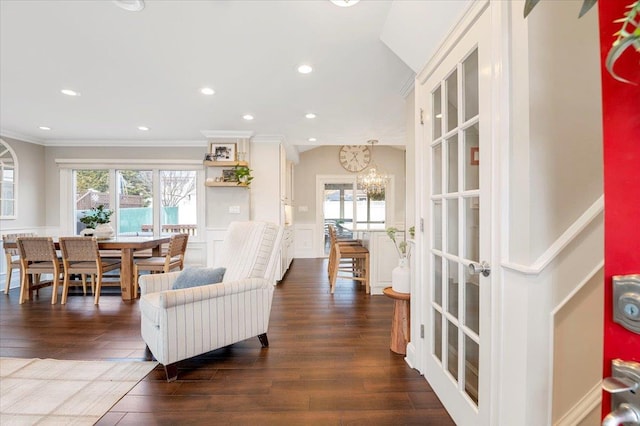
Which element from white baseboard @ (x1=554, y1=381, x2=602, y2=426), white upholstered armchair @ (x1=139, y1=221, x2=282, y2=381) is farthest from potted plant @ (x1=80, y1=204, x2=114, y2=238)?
white baseboard @ (x1=554, y1=381, x2=602, y2=426)

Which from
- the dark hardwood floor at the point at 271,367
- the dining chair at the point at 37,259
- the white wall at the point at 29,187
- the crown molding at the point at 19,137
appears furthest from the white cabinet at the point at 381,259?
the crown molding at the point at 19,137

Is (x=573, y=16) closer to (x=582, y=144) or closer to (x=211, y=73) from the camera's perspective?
(x=582, y=144)

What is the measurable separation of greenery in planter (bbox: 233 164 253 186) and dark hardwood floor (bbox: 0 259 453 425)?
1.98 meters

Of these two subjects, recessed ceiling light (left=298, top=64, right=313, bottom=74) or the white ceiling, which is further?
recessed ceiling light (left=298, top=64, right=313, bottom=74)

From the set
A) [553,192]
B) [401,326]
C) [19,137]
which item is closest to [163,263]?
[401,326]

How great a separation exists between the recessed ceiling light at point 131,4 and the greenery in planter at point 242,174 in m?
2.77

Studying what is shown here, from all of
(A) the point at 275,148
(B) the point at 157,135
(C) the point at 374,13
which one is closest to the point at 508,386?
(C) the point at 374,13

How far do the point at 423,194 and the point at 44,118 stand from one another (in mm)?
5160

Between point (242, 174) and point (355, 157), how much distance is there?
3.56 m

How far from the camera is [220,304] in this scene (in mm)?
2178

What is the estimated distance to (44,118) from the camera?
13.1 ft

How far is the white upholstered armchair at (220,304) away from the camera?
1987 mm

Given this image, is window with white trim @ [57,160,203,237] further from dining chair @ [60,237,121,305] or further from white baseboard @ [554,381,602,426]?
white baseboard @ [554,381,602,426]

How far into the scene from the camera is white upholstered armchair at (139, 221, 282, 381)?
78.2 inches
